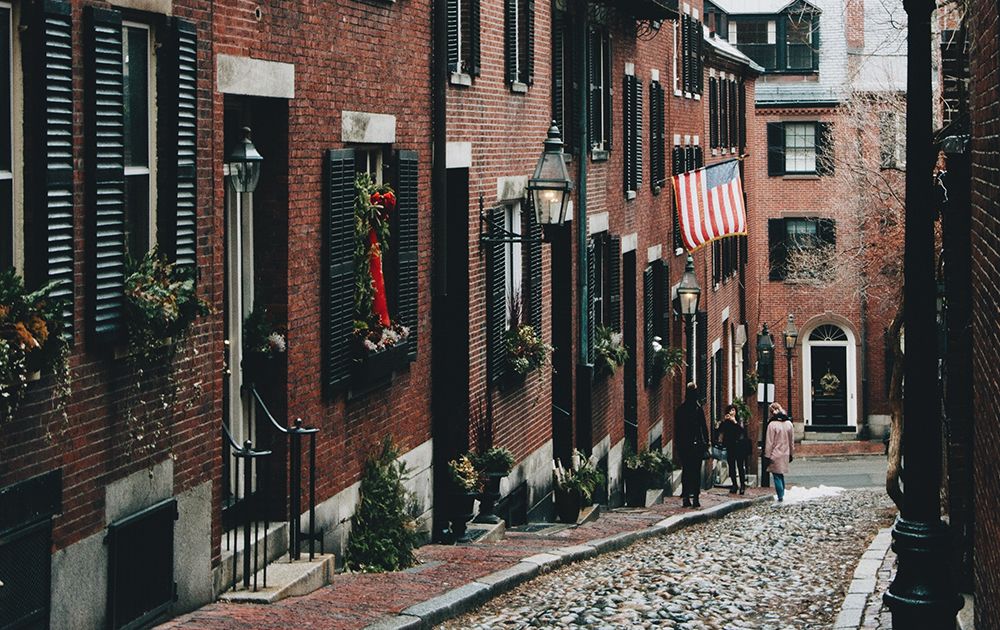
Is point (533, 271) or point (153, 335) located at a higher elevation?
point (533, 271)

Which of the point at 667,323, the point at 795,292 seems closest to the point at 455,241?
the point at 667,323

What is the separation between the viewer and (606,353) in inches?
861

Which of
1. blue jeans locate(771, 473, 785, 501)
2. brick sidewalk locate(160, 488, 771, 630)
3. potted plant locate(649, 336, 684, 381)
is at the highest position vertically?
potted plant locate(649, 336, 684, 381)

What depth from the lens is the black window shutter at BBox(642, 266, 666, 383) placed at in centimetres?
2614

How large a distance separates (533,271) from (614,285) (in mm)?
5175

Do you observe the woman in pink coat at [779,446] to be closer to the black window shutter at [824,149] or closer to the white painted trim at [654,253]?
the white painted trim at [654,253]

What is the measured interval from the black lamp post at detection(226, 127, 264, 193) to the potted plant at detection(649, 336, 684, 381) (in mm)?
17619

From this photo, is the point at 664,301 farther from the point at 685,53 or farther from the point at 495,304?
the point at 495,304

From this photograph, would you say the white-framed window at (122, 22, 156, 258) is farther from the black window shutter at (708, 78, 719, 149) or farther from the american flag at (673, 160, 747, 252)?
the black window shutter at (708, 78, 719, 149)

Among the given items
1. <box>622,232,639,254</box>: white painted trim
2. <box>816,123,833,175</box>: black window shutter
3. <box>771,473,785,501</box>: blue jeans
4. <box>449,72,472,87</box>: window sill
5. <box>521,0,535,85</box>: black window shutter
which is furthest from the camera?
<box>816,123,833,175</box>: black window shutter

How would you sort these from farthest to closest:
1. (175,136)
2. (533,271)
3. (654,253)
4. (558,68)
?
1. (654,253)
2. (558,68)
3. (533,271)
4. (175,136)

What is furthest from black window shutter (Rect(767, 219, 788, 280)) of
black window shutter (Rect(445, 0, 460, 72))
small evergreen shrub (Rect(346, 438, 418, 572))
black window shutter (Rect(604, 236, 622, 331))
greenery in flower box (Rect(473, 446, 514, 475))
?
small evergreen shrub (Rect(346, 438, 418, 572))

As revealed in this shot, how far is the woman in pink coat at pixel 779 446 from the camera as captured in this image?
26.5 meters

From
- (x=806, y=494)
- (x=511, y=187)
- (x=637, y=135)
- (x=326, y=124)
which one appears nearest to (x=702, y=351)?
(x=806, y=494)
